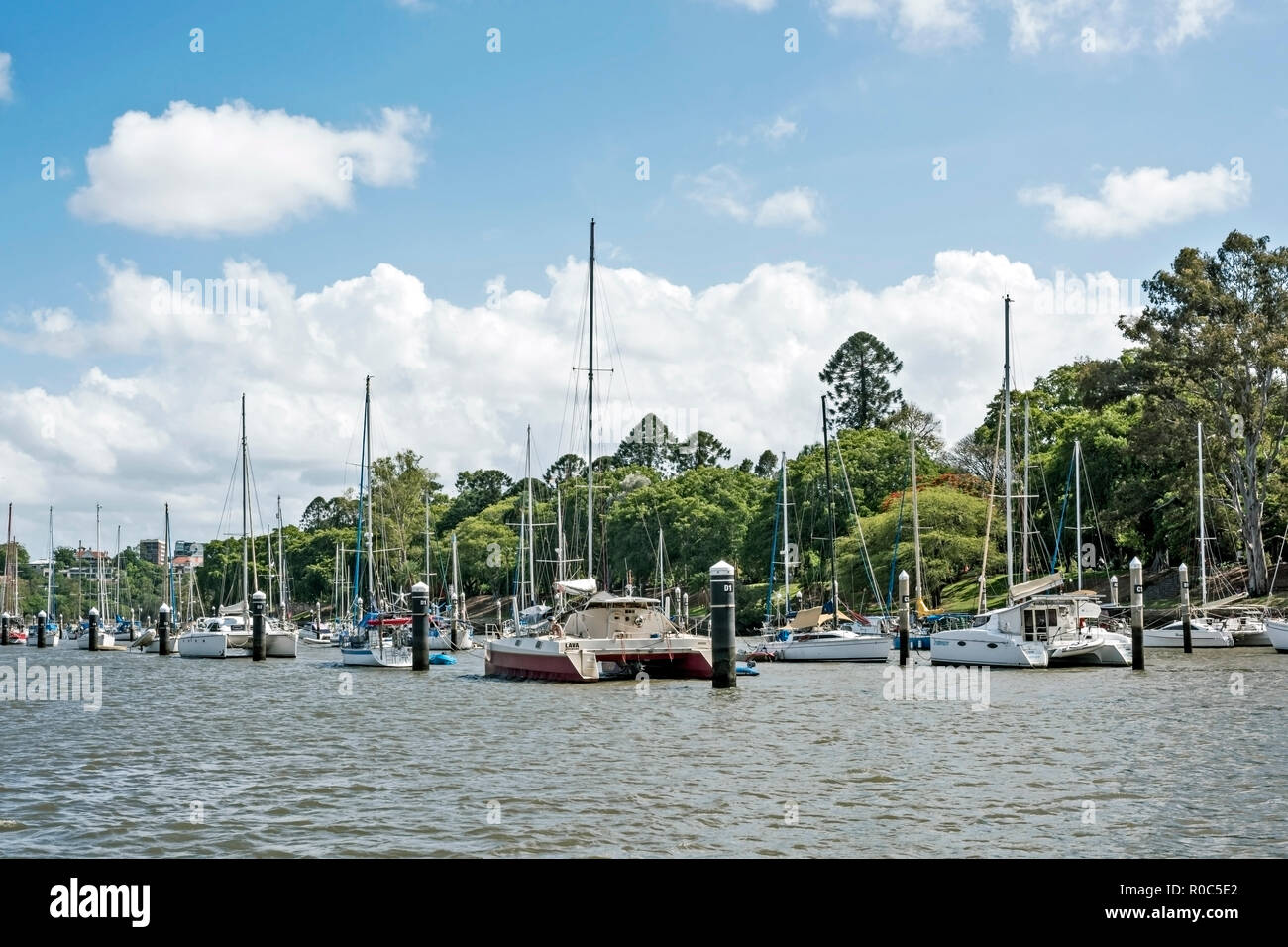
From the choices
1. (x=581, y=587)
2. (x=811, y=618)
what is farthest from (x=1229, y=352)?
(x=581, y=587)

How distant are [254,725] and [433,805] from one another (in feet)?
53.5

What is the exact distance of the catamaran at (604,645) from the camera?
149 ft

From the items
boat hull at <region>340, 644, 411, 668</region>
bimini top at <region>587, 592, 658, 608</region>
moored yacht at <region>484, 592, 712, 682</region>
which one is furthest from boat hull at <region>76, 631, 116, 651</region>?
bimini top at <region>587, 592, 658, 608</region>

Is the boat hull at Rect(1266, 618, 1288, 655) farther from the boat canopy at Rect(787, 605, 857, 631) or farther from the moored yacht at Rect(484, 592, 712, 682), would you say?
the moored yacht at Rect(484, 592, 712, 682)

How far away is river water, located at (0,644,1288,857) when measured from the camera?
1748 cm

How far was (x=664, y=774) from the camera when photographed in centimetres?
2339

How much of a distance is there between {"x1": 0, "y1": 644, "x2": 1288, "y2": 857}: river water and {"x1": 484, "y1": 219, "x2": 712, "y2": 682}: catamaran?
2.04 meters

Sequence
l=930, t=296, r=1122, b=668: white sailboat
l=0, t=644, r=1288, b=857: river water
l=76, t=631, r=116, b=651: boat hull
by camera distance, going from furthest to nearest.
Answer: l=76, t=631, r=116, b=651: boat hull
l=930, t=296, r=1122, b=668: white sailboat
l=0, t=644, r=1288, b=857: river water

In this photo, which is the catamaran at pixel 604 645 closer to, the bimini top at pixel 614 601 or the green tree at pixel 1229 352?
the bimini top at pixel 614 601

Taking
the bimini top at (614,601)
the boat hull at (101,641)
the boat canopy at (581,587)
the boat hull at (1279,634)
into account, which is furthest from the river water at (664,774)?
the boat hull at (101,641)

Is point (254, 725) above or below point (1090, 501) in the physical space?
below
